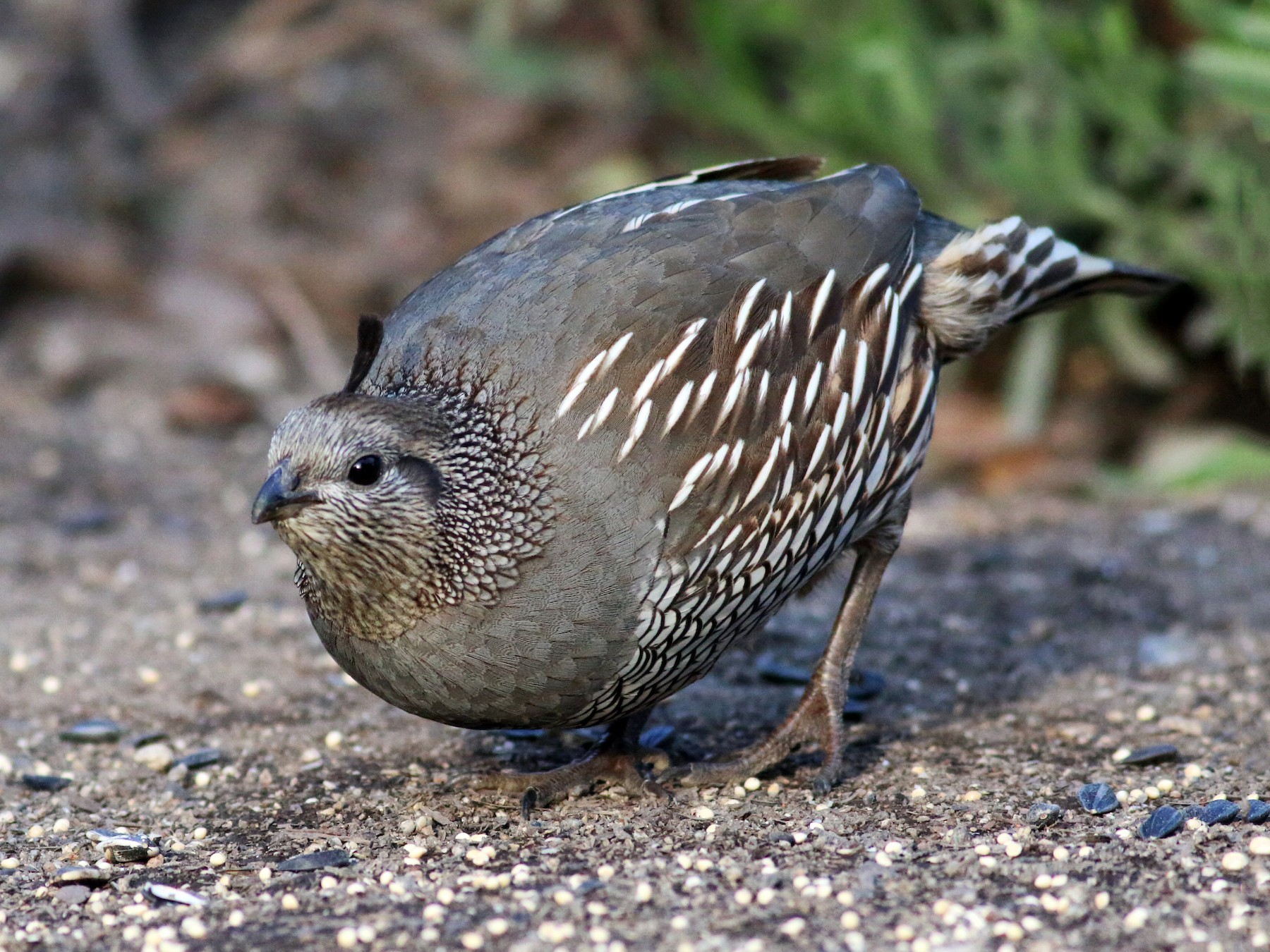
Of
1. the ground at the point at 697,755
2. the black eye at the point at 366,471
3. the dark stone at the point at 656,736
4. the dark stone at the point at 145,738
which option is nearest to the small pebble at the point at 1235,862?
the ground at the point at 697,755

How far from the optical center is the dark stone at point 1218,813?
487 cm

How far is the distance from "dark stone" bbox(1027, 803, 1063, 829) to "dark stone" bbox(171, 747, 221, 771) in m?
2.85

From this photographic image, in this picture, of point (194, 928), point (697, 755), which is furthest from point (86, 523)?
point (194, 928)

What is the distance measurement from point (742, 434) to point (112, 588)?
3982 millimetres

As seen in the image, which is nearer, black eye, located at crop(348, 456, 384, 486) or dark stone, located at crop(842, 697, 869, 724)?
black eye, located at crop(348, 456, 384, 486)

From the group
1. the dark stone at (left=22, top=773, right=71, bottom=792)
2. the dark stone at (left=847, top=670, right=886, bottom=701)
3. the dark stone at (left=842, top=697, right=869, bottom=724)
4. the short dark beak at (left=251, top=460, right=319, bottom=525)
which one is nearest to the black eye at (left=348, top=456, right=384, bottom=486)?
the short dark beak at (left=251, top=460, right=319, bottom=525)

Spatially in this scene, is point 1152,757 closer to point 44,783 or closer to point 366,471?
point 366,471

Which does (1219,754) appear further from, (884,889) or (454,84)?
(454,84)

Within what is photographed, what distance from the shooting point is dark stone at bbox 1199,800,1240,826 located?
487 centimetres

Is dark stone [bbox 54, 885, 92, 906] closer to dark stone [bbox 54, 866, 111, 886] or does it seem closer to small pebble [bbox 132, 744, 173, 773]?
dark stone [bbox 54, 866, 111, 886]

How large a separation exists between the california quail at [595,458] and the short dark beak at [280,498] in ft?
0.04

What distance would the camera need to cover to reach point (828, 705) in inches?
218

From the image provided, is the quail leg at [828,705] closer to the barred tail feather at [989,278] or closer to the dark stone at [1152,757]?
the barred tail feather at [989,278]

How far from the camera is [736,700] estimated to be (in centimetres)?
633
